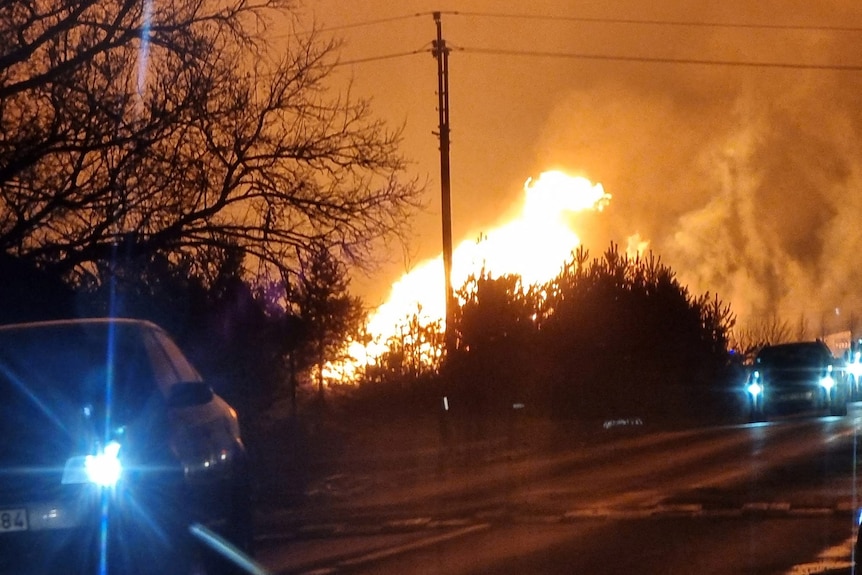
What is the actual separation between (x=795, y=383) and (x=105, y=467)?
2515cm

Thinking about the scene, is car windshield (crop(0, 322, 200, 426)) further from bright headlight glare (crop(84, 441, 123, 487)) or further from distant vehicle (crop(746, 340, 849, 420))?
distant vehicle (crop(746, 340, 849, 420))

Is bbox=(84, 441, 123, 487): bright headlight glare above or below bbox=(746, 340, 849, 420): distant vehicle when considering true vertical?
below

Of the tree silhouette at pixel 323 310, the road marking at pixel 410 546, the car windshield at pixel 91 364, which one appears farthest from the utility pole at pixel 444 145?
the car windshield at pixel 91 364

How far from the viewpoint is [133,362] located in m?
8.34

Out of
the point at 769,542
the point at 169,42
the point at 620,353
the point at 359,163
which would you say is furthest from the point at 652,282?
the point at 769,542

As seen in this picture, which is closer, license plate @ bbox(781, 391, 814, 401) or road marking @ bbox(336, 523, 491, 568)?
road marking @ bbox(336, 523, 491, 568)

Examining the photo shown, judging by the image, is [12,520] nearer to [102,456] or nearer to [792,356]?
[102,456]

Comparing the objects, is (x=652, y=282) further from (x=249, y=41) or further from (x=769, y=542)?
(x=769, y=542)

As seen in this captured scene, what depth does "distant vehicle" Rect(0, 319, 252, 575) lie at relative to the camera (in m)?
7.28

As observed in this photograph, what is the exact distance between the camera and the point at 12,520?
723 cm

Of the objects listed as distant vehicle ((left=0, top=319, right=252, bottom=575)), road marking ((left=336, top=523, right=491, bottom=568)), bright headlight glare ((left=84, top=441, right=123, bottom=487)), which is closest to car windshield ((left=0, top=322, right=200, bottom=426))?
distant vehicle ((left=0, top=319, right=252, bottom=575))

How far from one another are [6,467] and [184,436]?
1.21 m

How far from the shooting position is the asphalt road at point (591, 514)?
412 inches

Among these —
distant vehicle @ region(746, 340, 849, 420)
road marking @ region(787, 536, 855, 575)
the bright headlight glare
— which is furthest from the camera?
distant vehicle @ region(746, 340, 849, 420)
